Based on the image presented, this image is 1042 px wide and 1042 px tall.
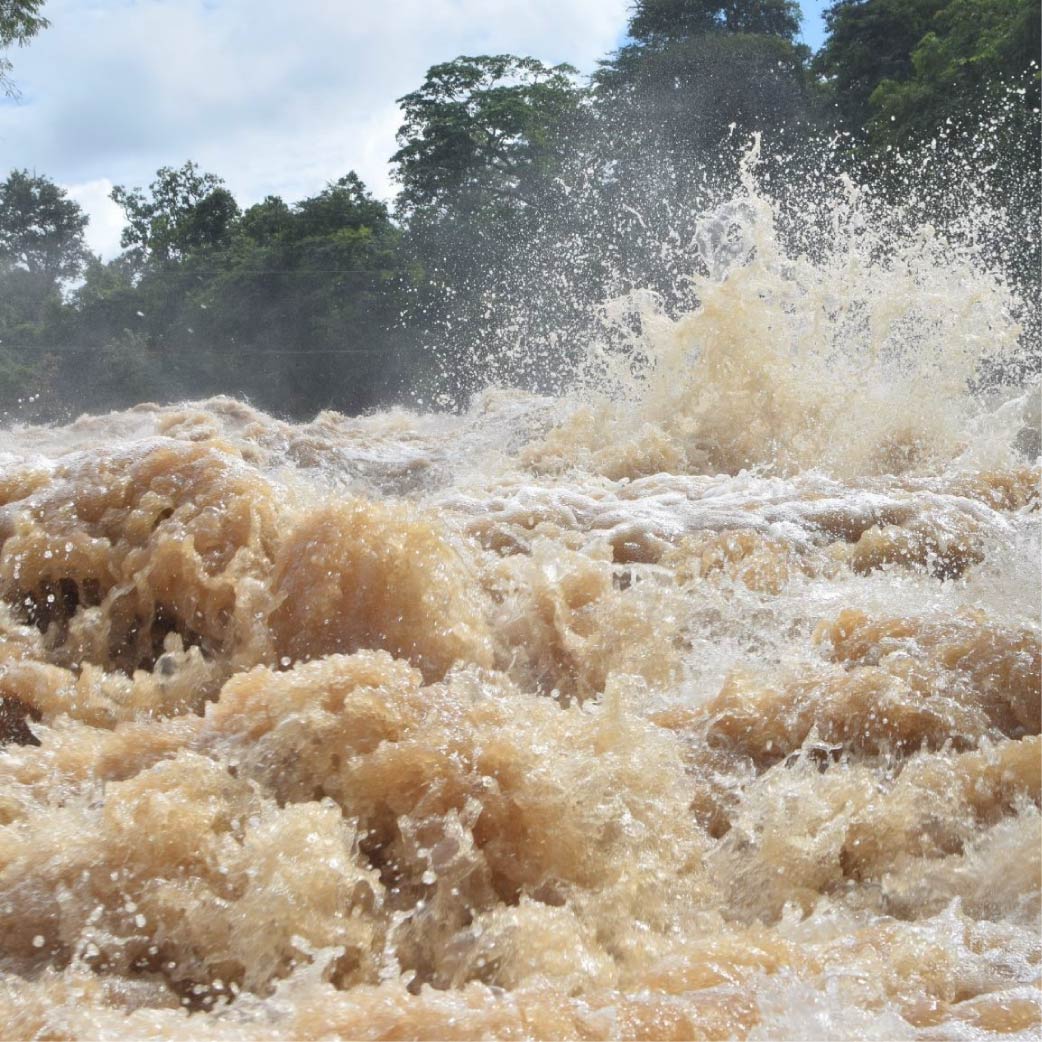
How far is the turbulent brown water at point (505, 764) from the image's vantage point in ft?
5.38

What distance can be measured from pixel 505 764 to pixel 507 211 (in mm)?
14902

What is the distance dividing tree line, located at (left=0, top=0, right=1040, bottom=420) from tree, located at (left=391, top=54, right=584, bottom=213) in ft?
0.10

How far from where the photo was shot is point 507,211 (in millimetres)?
16219

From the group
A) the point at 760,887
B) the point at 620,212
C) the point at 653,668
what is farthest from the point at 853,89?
the point at 760,887

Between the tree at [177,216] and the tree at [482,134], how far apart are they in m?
4.78

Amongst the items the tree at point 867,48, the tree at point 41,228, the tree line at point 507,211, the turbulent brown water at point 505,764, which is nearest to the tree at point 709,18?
the tree line at point 507,211

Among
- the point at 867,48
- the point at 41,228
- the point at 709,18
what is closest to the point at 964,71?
the point at 867,48

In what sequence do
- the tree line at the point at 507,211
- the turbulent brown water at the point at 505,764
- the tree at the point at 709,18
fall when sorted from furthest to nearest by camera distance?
1. the tree at the point at 709,18
2. the tree line at the point at 507,211
3. the turbulent brown water at the point at 505,764

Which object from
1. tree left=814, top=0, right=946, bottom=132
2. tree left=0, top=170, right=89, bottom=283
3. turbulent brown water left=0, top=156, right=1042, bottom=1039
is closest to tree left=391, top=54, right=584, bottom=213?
tree left=814, top=0, right=946, bottom=132

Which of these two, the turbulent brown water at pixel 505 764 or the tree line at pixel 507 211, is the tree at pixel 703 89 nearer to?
the tree line at pixel 507 211

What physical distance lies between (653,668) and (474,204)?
47.6 feet

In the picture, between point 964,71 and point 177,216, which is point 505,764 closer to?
point 964,71

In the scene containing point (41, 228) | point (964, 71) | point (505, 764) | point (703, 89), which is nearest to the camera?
point (505, 764)

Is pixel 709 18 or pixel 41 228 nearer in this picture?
pixel 709 18
